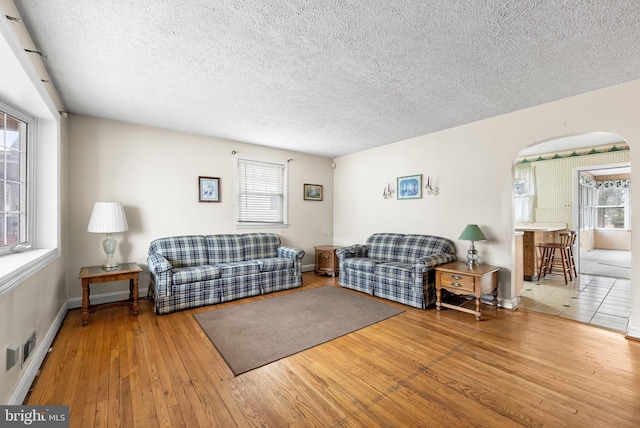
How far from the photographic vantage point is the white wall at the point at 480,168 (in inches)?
106

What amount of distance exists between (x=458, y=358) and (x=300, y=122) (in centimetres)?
317

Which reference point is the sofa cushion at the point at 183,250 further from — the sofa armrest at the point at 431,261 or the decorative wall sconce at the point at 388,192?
the decorative wall sconce at the point at 388,192

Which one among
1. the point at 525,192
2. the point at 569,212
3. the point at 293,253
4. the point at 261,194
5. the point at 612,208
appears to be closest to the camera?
the point at 293,253

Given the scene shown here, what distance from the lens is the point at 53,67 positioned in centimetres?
233

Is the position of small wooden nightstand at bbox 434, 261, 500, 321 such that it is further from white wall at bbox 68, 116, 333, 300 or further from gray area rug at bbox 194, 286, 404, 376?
white wall at bbox 68, 116, 333, 300

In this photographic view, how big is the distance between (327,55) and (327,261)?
379cm

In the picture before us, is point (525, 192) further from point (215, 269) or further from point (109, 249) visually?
point (109, 249)

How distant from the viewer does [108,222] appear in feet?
10.6

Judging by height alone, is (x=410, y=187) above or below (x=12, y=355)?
above

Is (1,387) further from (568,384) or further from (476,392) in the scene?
(568,384)

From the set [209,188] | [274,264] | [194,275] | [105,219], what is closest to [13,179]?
[105,219]

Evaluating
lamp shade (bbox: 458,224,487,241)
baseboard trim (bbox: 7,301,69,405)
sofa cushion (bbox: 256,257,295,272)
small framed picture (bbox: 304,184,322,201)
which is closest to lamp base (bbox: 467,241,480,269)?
lamp shade (bbox: 458,224,487,241)

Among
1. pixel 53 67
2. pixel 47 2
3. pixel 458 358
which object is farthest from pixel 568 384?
pixel 53 67

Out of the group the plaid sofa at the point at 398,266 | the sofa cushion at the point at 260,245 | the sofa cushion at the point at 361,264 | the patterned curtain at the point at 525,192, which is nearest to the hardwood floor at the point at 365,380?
the plaid sofa at the point at 398,266
